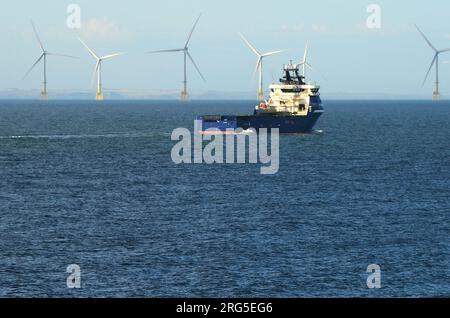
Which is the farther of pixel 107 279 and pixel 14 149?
pixel 14 149

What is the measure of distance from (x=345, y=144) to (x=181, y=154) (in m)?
47.9

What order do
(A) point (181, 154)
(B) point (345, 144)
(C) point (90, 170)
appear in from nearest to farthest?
(C) point (90, 170), (A) point (181, 154), (B) point (345, 144)

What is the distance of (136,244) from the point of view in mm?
61750

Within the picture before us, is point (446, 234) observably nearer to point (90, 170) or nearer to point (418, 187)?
point (418, 187)

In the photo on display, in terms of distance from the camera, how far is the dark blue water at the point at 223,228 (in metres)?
48.2

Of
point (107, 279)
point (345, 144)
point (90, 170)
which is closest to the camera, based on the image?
point (107, 279)

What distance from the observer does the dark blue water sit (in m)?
48.2

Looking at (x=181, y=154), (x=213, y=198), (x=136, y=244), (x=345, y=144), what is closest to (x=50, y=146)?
(x=181, y=154)

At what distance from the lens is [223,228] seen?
6956 centimetres

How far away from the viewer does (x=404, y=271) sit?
169ft

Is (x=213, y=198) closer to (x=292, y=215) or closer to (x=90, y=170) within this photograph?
(x=292, y=215)

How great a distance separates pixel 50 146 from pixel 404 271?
440 ft
